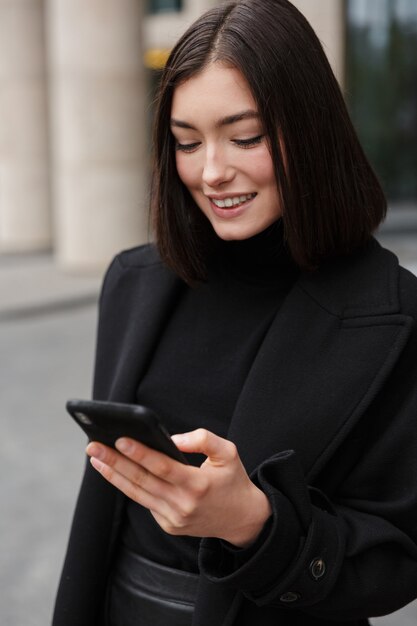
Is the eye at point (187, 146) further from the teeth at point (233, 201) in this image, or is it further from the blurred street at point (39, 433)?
the blurred street at point (39, 433)

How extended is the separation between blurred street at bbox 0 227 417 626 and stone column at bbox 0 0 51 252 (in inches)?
129

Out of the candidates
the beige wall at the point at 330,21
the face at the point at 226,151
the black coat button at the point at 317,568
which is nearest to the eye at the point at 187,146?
the face at the point at 226,151

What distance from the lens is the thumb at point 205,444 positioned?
128 cm

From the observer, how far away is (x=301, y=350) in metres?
1.74

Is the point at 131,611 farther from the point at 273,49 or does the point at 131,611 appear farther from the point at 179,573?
the point at 273,49

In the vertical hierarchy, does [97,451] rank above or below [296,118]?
below

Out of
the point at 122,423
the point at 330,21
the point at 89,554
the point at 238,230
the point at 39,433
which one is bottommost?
the point at 39,433

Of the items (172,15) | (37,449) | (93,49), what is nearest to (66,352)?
(37,449)

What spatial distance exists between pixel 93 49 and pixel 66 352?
17.6ft

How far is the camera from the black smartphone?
1.21m

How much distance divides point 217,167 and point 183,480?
0.63m

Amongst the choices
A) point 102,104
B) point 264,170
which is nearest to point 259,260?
point 264,170

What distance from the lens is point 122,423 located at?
1.24 m

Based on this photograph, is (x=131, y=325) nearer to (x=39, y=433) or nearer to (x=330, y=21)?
(x=39, y=433)
